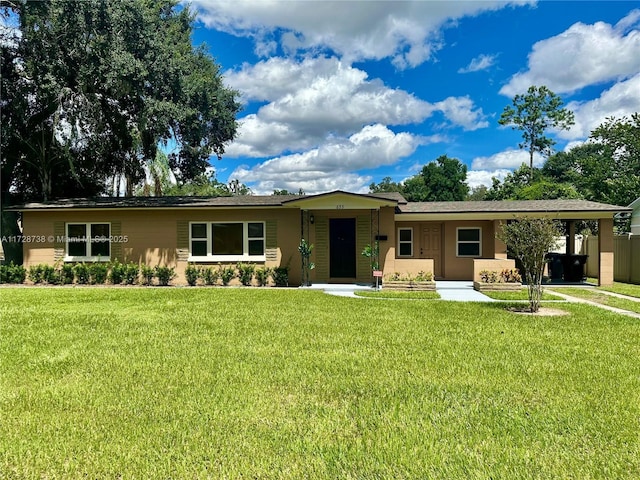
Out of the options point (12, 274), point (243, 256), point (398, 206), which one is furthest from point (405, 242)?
point (12, 274)

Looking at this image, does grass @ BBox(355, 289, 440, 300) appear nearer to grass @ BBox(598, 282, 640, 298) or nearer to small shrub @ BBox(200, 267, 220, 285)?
small shrub @ BBox(200, 267, 220, 285)

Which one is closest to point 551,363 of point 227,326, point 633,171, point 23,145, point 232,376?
point 232,376

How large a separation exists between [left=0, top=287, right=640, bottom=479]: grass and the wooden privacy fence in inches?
370

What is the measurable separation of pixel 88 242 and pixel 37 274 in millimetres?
2015

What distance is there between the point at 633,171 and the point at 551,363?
1267 inches

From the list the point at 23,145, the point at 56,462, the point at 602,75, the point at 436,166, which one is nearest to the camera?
the point at 56,462

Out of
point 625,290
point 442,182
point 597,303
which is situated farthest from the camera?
point 442,182

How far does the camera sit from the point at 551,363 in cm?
503

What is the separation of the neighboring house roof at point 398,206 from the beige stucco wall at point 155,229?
0.35 meters

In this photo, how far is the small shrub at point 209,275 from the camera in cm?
1408

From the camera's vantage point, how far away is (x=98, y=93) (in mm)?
16609

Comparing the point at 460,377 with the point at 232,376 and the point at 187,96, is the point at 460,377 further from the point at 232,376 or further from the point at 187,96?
the point at 187,96

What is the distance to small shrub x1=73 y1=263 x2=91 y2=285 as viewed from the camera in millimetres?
14352

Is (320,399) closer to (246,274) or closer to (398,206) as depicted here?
(246,274)
